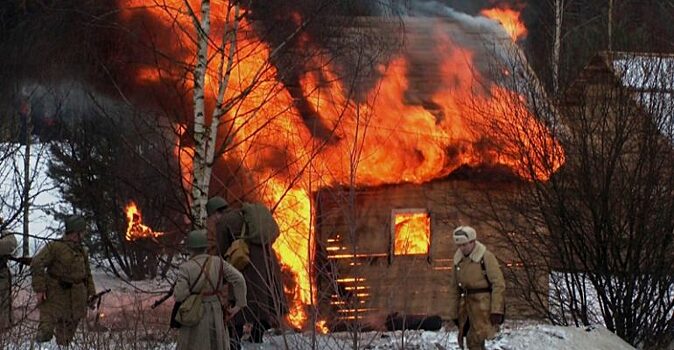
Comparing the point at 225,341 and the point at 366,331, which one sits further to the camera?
the point at 366,331

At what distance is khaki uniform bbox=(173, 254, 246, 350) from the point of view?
7438mm

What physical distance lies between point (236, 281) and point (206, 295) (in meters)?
0.30

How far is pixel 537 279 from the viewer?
476 inches

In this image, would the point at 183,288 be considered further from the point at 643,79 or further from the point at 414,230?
the point at 414,230

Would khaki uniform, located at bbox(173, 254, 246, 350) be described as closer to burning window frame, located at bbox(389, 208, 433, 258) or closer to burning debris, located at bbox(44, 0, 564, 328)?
burning debris, located at bbox(44, 0, 564, 328)

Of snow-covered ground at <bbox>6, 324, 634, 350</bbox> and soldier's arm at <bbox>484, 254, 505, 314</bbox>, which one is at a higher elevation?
soldier's arm at <bbox>484, 254, 505, 314</bbox>

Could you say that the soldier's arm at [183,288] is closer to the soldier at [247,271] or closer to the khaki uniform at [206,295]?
the khaki uniform at [206,295]

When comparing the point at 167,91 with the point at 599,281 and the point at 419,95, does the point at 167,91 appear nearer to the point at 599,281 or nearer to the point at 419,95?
the point at 419,95

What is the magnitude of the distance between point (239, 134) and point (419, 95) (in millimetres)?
3298

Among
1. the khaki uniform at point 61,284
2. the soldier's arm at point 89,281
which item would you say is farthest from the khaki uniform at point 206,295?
the soldier's arm at point 89,281

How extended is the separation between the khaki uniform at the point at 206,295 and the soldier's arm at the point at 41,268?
2472 mm

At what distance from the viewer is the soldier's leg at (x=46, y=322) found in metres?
9.24

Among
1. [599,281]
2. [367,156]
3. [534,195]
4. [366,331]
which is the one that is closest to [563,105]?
[534,195]

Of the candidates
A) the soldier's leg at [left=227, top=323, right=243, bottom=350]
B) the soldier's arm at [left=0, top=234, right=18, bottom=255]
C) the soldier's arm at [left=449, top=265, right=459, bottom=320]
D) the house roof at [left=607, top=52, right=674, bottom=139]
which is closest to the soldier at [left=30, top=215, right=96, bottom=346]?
the soldier's arm at [left=0, top=234, right=18, bottom=255]
